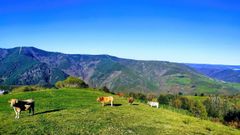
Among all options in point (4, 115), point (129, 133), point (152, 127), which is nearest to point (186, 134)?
point (152, 127)

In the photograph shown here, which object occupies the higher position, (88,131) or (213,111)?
(88,131)

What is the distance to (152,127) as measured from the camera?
41.0 meters

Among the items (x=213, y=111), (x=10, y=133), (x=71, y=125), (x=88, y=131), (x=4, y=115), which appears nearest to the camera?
(x=10, y=133)

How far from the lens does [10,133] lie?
31453 mm

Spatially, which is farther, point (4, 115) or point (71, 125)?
point (4, 115)

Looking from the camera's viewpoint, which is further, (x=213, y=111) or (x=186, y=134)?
(x=213, y=111)

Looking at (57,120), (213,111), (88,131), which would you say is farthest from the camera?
(213,111)

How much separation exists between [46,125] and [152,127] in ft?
44.8

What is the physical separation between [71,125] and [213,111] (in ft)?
510

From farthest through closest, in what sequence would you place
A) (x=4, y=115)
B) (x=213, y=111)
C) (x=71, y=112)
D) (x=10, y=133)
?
(x=213, y=111) < (x=71, y=112) < (x=4, y=115) < (x=10, y=133)

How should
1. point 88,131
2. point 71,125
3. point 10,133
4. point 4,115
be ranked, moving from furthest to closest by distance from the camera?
point 4,115 < point 71,125 < point 88,131 < point 10,133

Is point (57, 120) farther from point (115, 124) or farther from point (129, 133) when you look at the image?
point (129, 133)

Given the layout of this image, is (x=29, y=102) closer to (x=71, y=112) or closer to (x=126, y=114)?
(x=71, y=112)

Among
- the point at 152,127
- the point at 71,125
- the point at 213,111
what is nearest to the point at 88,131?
the point at 71,125
